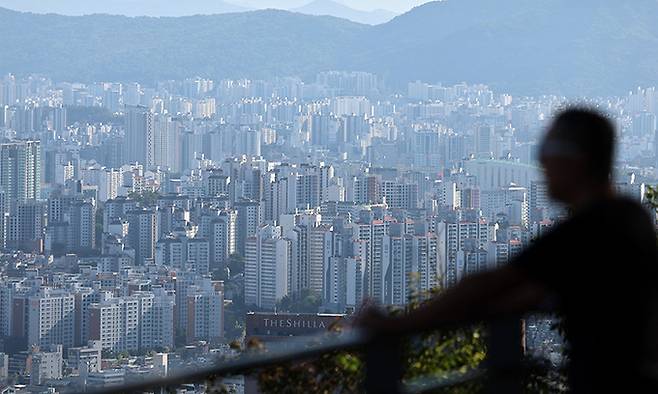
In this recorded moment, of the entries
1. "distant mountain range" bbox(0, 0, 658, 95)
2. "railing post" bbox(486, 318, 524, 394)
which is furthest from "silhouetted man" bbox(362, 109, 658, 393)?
"distant mountain range" bbox(0, 0, 658, 95)

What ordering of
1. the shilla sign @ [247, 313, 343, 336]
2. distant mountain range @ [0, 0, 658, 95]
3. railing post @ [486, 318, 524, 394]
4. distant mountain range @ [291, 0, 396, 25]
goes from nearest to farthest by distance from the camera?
railing post @ [486, 318, 524, 394]
the shilla sign @ [247, 313, 343, 336]
distant mountain range @ [0, 0, 658, 95]
distant mountain range @ [291, 0, 396, 25]

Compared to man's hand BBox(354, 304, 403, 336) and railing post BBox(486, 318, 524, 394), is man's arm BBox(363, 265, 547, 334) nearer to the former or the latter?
man's hand BBox(354, 304, 403, 336)

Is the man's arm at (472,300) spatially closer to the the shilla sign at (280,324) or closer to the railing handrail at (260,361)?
the railing handrail at (260,361)

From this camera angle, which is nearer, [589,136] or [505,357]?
[589,136]

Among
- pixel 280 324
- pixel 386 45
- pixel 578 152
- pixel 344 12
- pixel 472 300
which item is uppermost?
pixel 344 12

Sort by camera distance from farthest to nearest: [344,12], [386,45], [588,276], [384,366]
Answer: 1. [344,12]
2. [386,45]
3. [384,366]
4. [588,276]

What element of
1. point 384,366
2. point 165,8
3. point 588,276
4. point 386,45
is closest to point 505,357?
point 384,366

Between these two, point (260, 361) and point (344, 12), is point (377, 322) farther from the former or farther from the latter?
point (344, 12)

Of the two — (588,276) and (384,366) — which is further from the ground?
(588,276)
